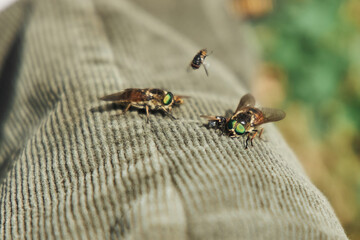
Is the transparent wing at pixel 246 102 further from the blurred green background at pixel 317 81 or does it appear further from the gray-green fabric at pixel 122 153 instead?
the blurred green background at pixel 317 81

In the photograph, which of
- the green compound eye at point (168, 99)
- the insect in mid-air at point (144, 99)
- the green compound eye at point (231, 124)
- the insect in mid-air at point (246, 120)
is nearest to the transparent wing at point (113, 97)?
the insect in mid-air at point (144, 99)

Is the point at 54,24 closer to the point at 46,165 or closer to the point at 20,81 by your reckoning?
the point at 20,81

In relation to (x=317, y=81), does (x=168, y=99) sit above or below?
below

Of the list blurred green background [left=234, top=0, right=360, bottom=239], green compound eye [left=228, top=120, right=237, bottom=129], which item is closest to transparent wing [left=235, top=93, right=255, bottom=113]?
green compound eye [left=228, top=120, right=237, bottom=129]

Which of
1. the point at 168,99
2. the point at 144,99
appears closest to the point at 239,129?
the point at 168,99

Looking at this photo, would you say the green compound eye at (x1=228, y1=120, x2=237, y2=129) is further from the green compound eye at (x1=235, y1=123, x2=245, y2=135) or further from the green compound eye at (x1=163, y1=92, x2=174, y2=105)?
the green compound eye at (x1=163, y1=92, x2=174, y2=105)

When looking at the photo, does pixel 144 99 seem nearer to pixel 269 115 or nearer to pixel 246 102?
pixel 246 102
